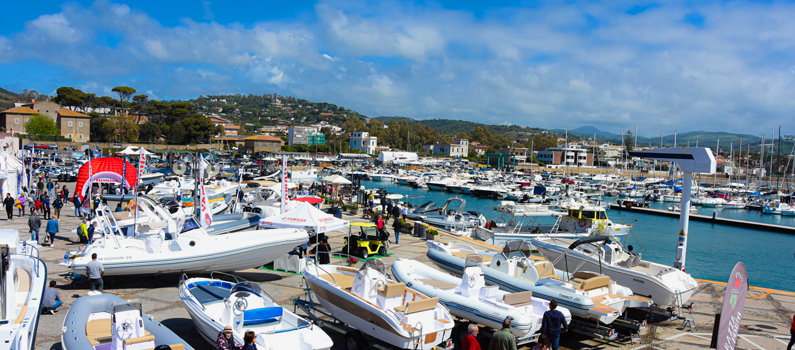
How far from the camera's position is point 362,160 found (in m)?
116

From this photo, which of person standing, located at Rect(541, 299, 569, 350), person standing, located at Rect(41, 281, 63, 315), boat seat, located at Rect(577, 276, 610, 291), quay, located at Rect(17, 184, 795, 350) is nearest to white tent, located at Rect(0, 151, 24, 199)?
quay, located at Rect(17, 184, 795, 350)

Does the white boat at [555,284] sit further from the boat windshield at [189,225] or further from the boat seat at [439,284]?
the boat windshield at [189,225]

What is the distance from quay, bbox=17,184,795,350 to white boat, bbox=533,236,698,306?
644 millimetres

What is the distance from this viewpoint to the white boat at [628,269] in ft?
36.2

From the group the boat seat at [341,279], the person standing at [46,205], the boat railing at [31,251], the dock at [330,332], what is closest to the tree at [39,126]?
the person standing at [46,205]

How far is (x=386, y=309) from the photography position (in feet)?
26.7

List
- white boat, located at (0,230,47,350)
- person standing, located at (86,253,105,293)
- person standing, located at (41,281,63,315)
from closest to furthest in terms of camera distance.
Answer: white boat, located at (0,230,47,350), person standing, located at (41,281,63,315), person standing, located at (86,253,105,293)

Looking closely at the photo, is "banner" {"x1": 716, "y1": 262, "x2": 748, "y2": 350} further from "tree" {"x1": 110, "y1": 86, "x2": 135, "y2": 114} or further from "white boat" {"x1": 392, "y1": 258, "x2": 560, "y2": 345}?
"tree" {"x1": 110, "y1": 86, "x2": 135, "y2": 114}

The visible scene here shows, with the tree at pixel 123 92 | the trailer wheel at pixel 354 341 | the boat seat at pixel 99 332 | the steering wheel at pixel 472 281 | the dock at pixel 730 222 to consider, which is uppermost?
the tree at pixel 123 92

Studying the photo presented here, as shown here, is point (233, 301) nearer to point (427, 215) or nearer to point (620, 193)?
point (427, 215)

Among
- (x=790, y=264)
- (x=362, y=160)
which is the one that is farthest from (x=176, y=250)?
(x=362, y=160)

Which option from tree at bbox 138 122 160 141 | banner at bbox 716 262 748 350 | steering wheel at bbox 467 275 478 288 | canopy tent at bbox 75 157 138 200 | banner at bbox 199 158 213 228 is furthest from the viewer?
tree at bbox 138 122 160 141

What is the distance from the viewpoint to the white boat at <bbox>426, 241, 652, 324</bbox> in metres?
9.14

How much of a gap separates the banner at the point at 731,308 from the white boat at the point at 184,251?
937cm
